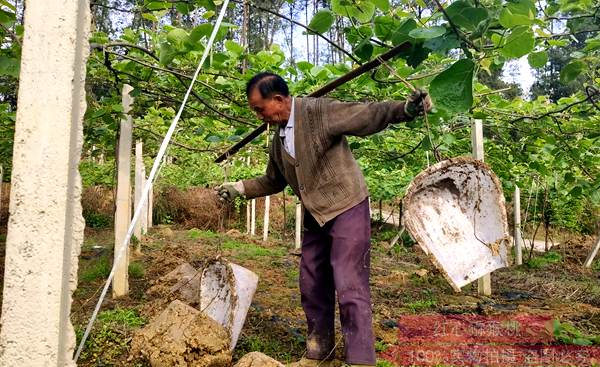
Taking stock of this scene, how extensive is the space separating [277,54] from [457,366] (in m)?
2.37

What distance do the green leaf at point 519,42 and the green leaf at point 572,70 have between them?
0.81 metres

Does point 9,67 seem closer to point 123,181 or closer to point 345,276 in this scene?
point 345,276

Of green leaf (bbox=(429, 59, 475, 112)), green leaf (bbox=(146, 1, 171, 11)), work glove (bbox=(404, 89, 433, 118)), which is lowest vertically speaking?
green leaf (bbox=(429, 59, 475, 112))

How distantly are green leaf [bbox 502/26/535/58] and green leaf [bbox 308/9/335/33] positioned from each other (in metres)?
0.87

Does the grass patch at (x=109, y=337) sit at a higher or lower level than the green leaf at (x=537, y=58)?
lower

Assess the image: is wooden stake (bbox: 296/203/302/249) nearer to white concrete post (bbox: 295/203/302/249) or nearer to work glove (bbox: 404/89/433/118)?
white concrete post (bbox: 295/203/302/249)

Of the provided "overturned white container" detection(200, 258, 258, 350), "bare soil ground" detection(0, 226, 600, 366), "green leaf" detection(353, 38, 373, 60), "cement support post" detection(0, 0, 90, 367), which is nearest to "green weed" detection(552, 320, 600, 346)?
"bare soil ground" detection(0, 226, 600, 366)

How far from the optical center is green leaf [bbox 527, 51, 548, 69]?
198 centimetres

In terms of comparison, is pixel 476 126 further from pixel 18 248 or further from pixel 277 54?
pixel 18 248

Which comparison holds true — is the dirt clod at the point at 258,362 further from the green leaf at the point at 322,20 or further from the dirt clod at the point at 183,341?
the green leaf at the point at 322,20

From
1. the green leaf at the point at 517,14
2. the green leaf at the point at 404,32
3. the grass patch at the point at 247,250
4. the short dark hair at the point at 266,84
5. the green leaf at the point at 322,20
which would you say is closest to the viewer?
the green leaf at the point at 517,14

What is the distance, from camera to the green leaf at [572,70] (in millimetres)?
2264

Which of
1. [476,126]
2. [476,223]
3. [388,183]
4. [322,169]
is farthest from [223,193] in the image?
[388,183]

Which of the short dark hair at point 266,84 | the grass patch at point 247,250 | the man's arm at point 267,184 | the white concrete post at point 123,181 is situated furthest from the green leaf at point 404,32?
the grass patch at point 247,250
